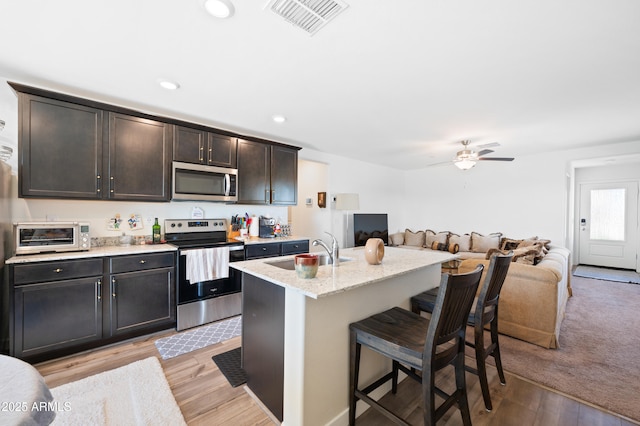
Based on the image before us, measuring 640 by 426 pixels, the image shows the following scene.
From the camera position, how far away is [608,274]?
564cm

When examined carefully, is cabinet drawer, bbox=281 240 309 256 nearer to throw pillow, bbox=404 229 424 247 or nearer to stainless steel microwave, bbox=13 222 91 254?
stainless steel microwave, bbox=13 222 91 254

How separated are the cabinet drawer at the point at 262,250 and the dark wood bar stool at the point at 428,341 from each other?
2.14m

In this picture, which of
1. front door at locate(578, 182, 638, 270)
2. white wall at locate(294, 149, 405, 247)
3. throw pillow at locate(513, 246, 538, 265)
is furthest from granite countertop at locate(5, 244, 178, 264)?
front door at locate(578, 182, 638, 270)

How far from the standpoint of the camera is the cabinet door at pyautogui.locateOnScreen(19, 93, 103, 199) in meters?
2.36

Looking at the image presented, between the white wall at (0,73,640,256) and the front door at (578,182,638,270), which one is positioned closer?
the white wall at (0,73,640,256)

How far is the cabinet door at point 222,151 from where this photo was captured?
11.3 feet

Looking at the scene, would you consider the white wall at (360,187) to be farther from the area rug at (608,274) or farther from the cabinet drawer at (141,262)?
the area rug at (608,274)

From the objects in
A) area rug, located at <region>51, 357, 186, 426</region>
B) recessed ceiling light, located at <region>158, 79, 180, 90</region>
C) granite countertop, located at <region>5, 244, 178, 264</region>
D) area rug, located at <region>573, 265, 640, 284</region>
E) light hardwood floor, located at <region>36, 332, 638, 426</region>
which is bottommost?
light hardwood floor, located at <region>36, 332, 638, 426</region>

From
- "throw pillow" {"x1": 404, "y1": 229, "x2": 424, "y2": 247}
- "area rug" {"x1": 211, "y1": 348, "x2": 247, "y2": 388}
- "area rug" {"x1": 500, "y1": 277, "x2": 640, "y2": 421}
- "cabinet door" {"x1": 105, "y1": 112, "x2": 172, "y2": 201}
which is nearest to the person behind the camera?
"area rug" {"x1": 500, "y1": 277, "x2": 640, "y2": 421}

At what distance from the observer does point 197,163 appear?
334cm

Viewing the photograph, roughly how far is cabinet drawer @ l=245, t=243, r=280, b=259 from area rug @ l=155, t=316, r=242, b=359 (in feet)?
2.77

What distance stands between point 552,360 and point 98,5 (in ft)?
14.3

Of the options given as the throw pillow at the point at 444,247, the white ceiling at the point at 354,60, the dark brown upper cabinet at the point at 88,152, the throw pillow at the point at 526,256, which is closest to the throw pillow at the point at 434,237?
the throw pillow at the point at 444,247

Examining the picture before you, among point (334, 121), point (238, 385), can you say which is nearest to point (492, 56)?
point (334, 121)
